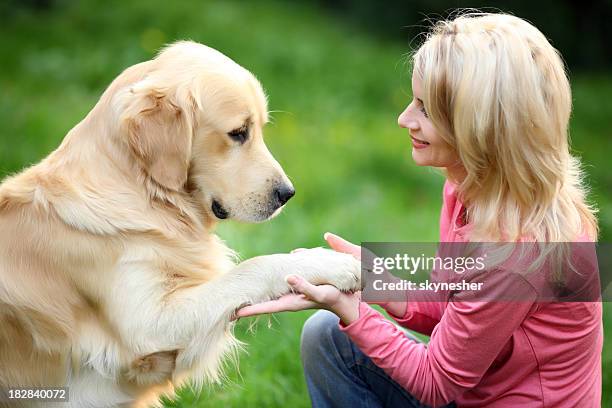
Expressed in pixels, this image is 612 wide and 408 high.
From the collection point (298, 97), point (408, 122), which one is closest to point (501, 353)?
point (408, 122)

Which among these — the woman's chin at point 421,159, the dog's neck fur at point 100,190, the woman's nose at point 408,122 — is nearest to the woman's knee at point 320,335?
the dog's neck fur at point 100,190

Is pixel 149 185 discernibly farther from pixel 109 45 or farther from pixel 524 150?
pixel 109 45

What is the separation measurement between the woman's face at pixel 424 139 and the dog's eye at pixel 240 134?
0.68 meters

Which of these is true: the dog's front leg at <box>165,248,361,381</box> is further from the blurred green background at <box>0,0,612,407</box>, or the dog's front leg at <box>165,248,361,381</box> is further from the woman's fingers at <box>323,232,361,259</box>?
the blurred green background at <box>0,0,612,407</box>

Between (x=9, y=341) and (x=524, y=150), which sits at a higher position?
(x=524, y=150)

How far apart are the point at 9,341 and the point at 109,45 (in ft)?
22.9

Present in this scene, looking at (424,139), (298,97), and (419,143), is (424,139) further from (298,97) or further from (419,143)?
(298,97)

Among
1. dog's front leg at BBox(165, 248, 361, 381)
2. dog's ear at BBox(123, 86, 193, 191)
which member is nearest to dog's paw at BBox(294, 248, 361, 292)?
dog's front leg at BBox(165, 248, 361, 381)

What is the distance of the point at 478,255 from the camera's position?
2678mm

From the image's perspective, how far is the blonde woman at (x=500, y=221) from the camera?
8.52 feet

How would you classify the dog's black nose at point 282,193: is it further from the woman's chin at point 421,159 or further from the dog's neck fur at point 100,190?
the woman's chin at point 421,159

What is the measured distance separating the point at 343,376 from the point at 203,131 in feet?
3.71

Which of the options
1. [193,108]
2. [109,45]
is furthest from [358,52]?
[193,108]

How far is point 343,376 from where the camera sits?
306cm
